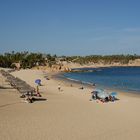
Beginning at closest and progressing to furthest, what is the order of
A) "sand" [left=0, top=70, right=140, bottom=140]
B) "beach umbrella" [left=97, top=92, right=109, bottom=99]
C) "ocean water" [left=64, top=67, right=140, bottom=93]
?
"sand" [left=0, top=70, right=140, bottom=140]
"beach umbrella" [left=97, top=92, right=109, bottom=99]
"ocean water" [left=64, top=67, right=140, bottom=93]

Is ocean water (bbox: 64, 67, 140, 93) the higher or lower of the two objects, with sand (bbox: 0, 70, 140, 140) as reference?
lower

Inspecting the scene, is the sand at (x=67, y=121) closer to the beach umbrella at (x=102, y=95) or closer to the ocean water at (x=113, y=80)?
the beach umbrella at (x=102, y=95)

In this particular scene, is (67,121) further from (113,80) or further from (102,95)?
(113,80)

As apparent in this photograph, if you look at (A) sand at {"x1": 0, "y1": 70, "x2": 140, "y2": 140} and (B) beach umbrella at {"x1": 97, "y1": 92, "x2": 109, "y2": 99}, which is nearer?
(A) sand at {"x1": 0, "y1": 70, "x2": 140, "y2": 140}

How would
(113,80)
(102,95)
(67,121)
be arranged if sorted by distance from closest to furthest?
(67,121) < (102,95) < (113,80)

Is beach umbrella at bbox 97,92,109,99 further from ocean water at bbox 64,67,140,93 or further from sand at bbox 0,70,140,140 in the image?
ocean water at bbox 64,67,140,93

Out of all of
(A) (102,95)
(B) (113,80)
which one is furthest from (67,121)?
(B) (113,80)

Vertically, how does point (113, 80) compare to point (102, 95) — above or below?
below

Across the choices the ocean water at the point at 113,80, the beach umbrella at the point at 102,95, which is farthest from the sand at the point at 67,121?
the ocean water at the point at 113,80

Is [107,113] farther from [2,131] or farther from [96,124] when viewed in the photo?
[2,131]

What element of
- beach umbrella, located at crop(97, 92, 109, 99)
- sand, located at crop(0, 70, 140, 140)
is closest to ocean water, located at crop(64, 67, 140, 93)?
beach umbrella, located at crop(97, 92, 109, 99)

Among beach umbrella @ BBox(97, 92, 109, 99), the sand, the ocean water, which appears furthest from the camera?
the ocean water

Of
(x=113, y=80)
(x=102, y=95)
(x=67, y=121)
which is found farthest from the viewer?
(x=113, y=80)

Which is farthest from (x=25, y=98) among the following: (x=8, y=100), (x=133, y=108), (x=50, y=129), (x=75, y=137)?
(x=75, y=137)
